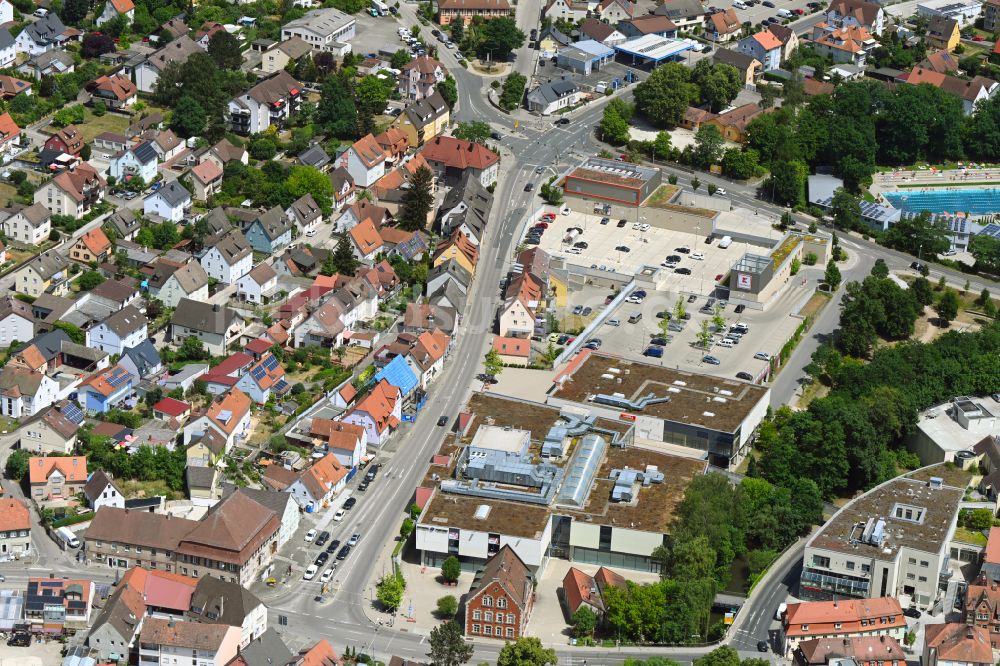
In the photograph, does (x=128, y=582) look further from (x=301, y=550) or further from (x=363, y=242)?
(x=363, y=242)

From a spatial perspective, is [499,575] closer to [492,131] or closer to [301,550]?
[301,550]

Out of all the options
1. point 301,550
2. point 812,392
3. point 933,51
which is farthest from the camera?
point 933,51

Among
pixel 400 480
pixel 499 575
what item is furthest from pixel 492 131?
pixel 499 575

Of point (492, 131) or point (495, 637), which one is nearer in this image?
point (495, 637)

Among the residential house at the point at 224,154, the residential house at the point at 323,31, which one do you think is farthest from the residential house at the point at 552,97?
the residential house at the point at 224,154

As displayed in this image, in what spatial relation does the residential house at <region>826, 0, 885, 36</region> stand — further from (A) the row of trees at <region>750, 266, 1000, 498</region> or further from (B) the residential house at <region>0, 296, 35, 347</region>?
(B) the residential house at <region>0, 296, 35, 347</region>

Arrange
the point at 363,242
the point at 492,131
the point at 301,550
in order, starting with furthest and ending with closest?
the point at 492,131 → the point at 363,242 → the point at 301,550
